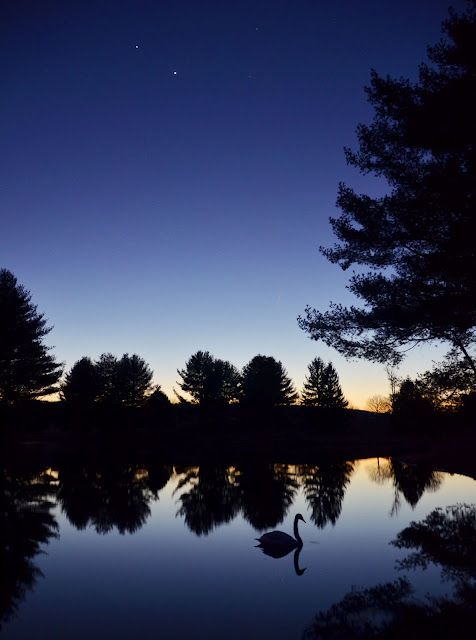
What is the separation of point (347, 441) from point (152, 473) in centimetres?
3914

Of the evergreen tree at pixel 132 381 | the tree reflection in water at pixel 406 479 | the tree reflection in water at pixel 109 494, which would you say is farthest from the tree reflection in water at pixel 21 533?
the evergreen tree at pixel 132 381

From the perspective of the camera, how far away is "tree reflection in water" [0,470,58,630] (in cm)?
955

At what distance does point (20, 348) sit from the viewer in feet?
137

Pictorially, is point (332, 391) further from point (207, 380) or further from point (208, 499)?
point (208, 499)

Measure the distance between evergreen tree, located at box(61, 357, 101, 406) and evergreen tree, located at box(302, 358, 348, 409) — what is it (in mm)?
32668

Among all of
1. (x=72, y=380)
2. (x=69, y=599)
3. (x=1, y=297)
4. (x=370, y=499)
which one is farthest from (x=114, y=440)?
(x=69, y=599)

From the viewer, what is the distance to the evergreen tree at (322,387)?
72.4 meters

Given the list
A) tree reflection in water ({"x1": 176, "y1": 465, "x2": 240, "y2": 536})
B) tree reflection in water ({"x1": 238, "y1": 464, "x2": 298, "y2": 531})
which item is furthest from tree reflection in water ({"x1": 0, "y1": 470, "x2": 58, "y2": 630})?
tree reflection in water ({"x1": 238, "y1": 464, "x2": 298, "y2": 531})

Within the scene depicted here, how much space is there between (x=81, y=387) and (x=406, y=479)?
43778 millimetres

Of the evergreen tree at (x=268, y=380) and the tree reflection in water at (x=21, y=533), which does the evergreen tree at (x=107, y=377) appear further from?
the tree reflection in water at (x=21, y=533)

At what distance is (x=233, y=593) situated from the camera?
9.63 meters

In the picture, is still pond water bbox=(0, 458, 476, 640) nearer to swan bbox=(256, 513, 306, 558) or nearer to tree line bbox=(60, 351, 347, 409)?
swan bbox=(256, 513, 306, 558)

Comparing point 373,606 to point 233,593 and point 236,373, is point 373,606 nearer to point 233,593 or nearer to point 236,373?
point 233,593

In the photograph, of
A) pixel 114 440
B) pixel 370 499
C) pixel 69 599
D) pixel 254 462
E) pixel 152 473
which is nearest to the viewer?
pixel 69 599
